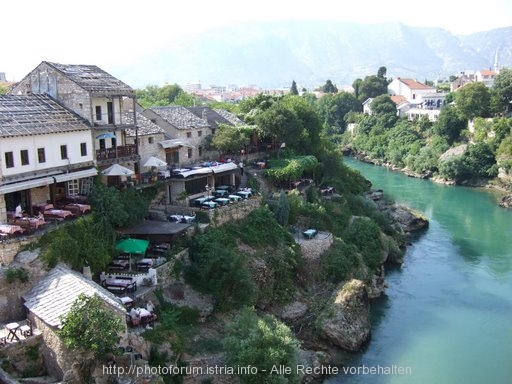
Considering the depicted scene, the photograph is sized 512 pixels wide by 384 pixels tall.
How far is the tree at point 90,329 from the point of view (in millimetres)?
20797

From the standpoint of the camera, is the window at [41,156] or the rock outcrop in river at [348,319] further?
the rock outcrop in river at [348,319]

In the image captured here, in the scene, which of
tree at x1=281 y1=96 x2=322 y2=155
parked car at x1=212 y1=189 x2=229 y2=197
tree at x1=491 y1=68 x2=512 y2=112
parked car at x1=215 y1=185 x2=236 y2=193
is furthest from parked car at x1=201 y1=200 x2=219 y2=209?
tree at x1=491 y1=68 x2=512 y2=112

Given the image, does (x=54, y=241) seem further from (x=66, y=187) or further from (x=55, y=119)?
(x=55, y=119)

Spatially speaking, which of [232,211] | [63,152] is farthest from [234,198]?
[63,152]

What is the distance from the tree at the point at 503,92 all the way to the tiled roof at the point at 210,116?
170 feet

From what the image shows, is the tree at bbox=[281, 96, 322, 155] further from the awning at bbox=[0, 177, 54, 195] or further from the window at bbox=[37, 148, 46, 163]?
the awning at bbox=[0, 177, 54, 195]

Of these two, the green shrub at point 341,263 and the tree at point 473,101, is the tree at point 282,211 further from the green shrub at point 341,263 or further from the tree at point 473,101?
the tree at point 473,101

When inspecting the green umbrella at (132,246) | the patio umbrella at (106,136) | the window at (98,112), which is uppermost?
the window at (98,112)

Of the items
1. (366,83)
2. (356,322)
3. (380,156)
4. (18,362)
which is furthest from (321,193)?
(366,83)

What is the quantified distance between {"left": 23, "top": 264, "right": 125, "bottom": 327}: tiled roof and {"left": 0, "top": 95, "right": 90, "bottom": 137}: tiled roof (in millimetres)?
8069

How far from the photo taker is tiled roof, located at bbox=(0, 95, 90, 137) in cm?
2850

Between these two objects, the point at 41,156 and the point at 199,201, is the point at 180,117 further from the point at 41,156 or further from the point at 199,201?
the point at 41,156

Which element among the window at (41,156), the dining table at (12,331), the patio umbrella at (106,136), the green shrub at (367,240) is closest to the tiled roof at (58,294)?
the dining table at (12,331)

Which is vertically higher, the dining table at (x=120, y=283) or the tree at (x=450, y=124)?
the tree at (x=450, y=124)
